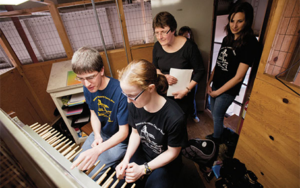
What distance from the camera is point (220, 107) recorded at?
1598 mm

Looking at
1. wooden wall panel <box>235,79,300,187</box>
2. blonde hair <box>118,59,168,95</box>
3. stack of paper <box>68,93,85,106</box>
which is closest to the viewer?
blonde hair <box>118,59,168,95</box>

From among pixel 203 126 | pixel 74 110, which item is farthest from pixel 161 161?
pixel 74 110

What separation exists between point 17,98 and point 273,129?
3.25 metres

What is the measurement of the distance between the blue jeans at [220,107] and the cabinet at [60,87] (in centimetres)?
184

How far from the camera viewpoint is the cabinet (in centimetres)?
184

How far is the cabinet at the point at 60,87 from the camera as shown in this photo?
1845 mm

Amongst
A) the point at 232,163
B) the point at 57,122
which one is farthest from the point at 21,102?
the point at 232,163

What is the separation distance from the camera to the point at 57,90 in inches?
72.2

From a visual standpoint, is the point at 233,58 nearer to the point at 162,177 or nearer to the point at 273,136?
the point at 273,136

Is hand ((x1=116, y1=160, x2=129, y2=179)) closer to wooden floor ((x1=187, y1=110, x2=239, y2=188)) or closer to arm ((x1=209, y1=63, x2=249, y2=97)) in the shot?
arm ((x1=209, y1=63, x2=249, y2=97))

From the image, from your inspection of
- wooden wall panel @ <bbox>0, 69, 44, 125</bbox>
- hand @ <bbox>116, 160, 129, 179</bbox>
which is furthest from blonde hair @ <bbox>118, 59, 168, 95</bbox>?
wooden wall panel @ <bbox>0, 69, 44, 125</bbox>

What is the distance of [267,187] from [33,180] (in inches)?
68.6

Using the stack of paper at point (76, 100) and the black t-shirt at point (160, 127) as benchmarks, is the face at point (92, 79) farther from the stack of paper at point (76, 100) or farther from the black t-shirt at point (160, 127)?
the stack of paper at point (76, 100)

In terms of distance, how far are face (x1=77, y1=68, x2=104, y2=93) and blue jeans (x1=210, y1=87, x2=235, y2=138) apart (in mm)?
1349
